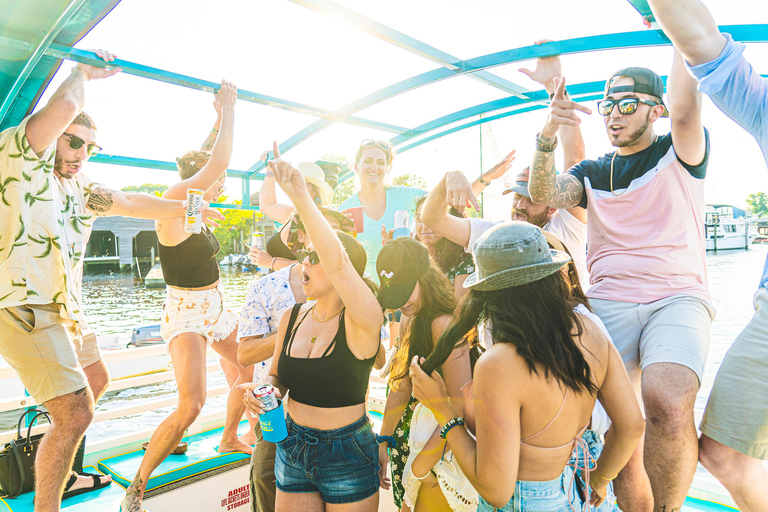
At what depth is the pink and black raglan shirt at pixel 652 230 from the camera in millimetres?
1938

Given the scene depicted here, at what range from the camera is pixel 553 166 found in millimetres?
2119

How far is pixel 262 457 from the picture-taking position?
2.29 m

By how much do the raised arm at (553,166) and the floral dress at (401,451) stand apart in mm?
1231

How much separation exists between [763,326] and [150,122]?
1136 centimetres

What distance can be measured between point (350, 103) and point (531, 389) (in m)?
3.82

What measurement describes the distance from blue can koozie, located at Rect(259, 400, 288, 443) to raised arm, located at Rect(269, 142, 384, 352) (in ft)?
1.55

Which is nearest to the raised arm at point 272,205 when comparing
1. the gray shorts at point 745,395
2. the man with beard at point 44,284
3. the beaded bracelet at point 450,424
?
the man with beard at point 44,284

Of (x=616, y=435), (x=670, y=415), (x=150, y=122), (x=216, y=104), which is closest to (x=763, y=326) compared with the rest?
(x=670, y=415)

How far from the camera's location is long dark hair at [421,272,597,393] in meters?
1.33

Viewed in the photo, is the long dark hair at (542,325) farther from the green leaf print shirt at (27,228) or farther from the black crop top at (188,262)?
the black crop top at (188,262)

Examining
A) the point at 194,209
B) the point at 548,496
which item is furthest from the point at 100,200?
the point at 548,496

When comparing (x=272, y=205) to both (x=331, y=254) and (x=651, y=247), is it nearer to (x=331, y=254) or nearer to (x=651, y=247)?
(x=331, y=254)

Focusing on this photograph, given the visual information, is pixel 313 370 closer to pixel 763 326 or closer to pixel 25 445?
pixel 763 326

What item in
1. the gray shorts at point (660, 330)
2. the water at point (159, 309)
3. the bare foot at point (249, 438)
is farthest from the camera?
the water at point (159, 309)
